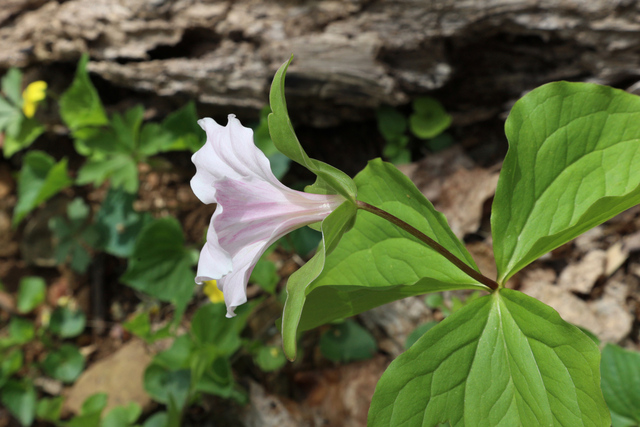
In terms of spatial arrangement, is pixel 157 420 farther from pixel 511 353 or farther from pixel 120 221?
pixel 511 353

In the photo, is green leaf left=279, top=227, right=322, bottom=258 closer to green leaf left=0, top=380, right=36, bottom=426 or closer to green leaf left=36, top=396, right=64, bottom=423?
green leaf left=36, top=396, right=64, bottom=423

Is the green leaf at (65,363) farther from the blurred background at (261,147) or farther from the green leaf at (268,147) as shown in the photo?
the green leaf at (268,147)

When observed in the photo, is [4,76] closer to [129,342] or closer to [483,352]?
[129,342]

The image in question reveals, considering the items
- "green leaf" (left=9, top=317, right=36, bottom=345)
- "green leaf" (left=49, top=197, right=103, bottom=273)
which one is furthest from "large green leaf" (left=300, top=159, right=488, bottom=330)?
"green leaf" (left=9, top=317, right=36, bottom=345)

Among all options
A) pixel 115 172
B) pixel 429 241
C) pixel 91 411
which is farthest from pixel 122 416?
pixel 429 241

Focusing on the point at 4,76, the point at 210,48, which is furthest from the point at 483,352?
the point at 4,76

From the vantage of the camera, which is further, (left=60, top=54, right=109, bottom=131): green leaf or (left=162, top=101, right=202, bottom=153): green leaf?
(left=60, top=54, right=109, bottom=131): green leaf

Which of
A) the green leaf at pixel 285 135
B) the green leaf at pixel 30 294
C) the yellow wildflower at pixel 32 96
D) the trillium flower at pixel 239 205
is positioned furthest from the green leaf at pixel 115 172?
the green leaf at pixel 285 135
